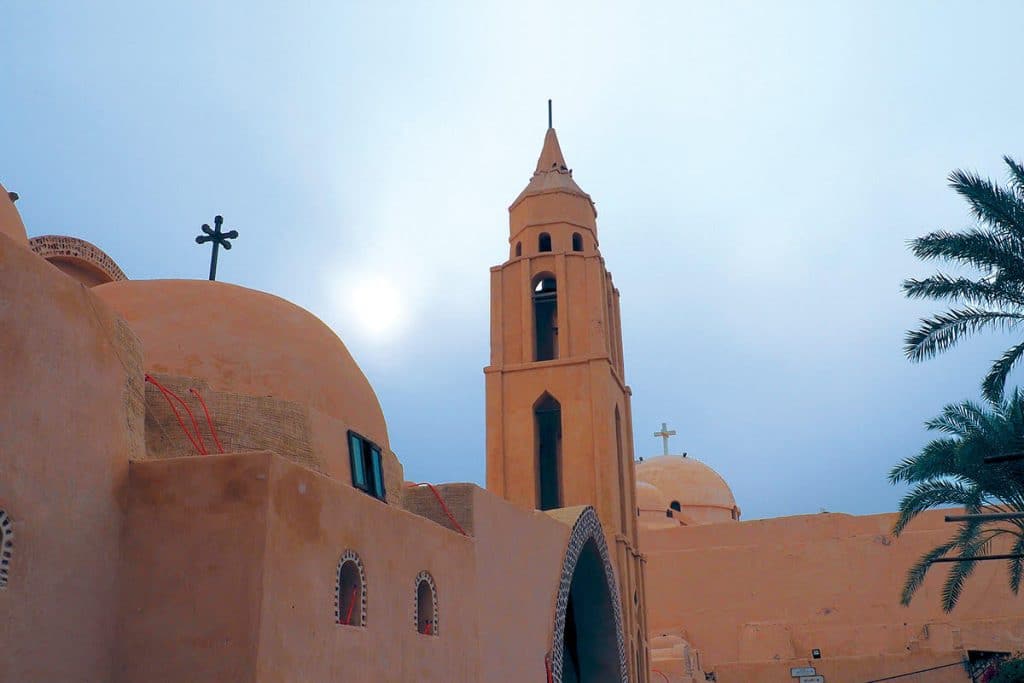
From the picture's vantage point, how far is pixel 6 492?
231 inches

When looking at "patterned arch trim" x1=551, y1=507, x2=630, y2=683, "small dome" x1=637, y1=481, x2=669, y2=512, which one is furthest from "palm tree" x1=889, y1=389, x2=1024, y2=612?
"small dome" x1=637, y1=481, x2=669, y2=512

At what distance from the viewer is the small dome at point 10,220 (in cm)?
847

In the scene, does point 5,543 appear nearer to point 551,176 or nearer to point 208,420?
point 208,420

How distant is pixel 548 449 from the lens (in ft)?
62.7

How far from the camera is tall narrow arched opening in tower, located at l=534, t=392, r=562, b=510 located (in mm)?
18469

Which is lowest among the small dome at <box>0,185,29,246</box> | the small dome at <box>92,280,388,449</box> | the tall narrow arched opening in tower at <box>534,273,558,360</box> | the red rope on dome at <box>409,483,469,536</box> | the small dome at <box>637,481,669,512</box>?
the red rope on dome at <box>409,483,469,536</box>

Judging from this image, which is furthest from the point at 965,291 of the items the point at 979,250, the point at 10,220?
the point at 10,220

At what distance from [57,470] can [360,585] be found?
274 centimetres

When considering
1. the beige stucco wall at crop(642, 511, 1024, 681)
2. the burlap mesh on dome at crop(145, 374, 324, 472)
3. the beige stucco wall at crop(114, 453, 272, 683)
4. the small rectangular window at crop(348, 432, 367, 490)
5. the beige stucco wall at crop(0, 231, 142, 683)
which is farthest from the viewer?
the beige stucco wall at crop(642, 511, 1024, 681)

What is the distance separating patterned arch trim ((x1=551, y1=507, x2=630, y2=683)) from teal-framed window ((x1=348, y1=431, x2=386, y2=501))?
14.8ft

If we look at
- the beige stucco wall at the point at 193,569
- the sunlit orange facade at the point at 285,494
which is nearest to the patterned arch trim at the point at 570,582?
the sunlit orange facade at the point at 285,494

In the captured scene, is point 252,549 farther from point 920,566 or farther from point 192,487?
point 920,566

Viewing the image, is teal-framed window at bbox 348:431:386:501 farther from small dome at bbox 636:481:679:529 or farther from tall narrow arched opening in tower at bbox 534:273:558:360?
small dome at bbox 636:481:679:529

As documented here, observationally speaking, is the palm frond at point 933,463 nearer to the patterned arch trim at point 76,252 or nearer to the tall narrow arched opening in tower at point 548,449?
the tall narrow arched opening in tower at point 548,449
